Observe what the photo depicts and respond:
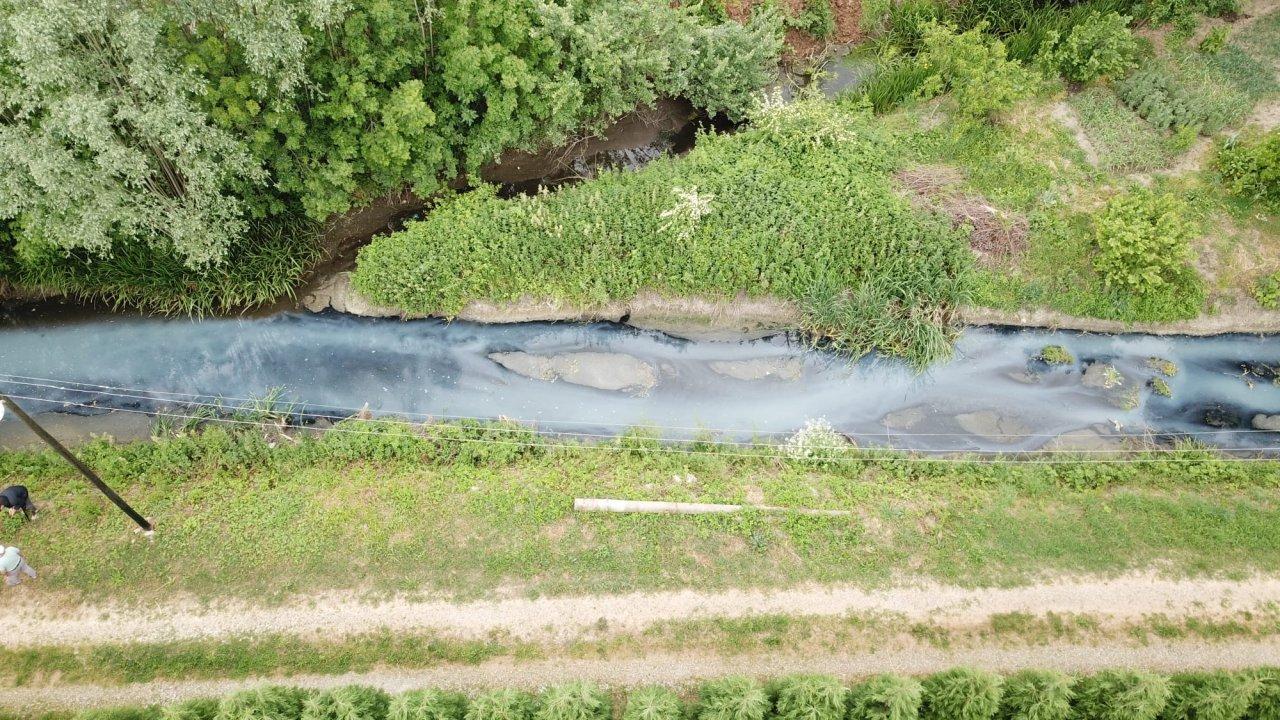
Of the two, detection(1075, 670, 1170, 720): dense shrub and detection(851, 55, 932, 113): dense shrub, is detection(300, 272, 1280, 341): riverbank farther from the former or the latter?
detection(1075, 670, 1170, 720): dense shrub

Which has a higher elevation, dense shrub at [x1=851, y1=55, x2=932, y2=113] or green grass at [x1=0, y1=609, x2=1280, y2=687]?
dense shrub at [x1=851, y1=55, x2=932, y2=113]

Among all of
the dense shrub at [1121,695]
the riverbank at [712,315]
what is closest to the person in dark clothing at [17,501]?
Answer: the riverbank at [712,315]

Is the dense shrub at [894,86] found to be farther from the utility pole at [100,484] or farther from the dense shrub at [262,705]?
the utility pole at [100,484]

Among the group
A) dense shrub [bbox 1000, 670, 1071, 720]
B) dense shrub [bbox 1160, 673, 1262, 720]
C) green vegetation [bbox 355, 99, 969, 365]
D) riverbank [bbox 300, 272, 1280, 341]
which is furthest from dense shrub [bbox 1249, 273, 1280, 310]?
dense shrub [bbox 1000, 670, 1071, 720]

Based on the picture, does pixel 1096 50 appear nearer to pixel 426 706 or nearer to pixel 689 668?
pixel 689 668

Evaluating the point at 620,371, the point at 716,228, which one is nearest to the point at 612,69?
the point at 716,228

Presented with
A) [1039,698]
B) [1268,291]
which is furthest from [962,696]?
[1268,291]
